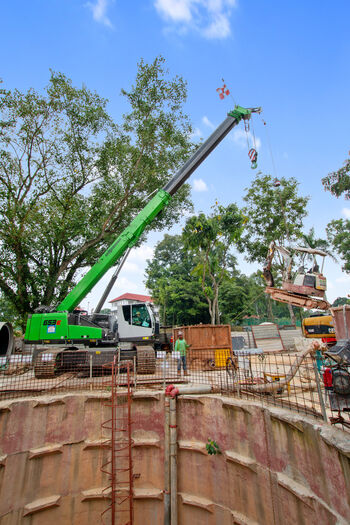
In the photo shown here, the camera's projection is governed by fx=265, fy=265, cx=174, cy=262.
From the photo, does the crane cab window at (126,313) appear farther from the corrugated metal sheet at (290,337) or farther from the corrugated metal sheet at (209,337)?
the corrugated metal sheet at (290,337)

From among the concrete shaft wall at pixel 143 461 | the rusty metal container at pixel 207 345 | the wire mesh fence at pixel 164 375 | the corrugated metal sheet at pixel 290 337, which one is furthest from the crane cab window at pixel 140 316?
the corrugated metal sheet at pixel 290 337

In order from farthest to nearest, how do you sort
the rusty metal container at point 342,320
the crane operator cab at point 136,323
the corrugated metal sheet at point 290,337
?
the corrugated metal sheet at point 290,337
the crane operator cab at point 136,323
the rusty metal container at point 342,320

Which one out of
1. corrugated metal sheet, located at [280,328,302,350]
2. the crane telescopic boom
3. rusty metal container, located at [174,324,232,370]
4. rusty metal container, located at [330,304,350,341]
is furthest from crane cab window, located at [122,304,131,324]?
corrugated metal sheet, located at [280,328,302,350]

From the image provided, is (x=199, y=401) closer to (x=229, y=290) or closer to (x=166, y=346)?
(x=166, y=346)

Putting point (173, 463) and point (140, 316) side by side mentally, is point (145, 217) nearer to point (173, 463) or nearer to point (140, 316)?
point (140, 316)

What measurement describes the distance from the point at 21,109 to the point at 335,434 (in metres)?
19.2

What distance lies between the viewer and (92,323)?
11086 mm

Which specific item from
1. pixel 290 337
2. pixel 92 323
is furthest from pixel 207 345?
pixel 290 337

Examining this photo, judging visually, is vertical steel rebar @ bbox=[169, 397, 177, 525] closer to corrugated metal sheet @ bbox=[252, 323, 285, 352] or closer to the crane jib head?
corrugated metal sheet @ bbox=[252, 323, 285, 352]

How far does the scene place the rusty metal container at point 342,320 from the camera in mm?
9094

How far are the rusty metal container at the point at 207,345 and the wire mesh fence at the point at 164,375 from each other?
0.04 metres

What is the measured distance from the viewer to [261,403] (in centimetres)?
623

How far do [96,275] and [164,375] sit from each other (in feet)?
18.6

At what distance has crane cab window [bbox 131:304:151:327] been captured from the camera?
11.5 m
